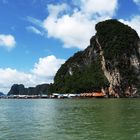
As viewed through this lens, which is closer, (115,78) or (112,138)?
(112,138)

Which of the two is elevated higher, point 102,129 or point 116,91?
point 116,91

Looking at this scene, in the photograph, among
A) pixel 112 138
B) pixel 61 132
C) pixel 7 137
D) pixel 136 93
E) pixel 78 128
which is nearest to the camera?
pixel 112 138

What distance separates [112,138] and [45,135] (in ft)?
16.6

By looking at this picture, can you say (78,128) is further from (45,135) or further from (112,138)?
(112,138)

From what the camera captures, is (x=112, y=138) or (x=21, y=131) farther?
(x=21, y=131)

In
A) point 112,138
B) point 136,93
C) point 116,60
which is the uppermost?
point 116,60

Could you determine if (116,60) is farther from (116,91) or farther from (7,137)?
(7,137)

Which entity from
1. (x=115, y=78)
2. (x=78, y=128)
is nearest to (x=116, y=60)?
(x=115, y=78)

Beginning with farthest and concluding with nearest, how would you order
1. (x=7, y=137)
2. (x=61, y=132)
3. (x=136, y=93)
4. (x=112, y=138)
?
(x=136, y=93) < (x=61, y=132) < (x=7, y=137) < (x=112, y=138)

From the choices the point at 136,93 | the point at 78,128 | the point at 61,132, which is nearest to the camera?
the point at 61,132

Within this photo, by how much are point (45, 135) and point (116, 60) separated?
567ft

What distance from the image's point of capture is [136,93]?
19375cm

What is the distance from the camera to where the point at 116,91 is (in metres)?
196

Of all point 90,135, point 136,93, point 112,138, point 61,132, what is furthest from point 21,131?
point 136,93
